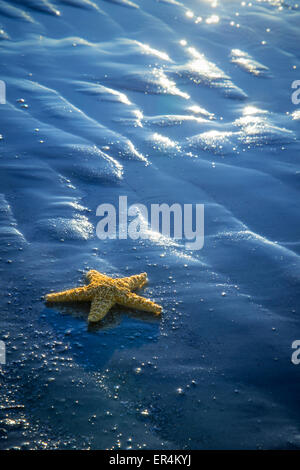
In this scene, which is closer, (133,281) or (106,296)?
(106,296)

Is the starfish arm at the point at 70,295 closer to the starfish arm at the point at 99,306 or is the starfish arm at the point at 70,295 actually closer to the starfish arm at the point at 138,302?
the starfish arm at the point at 99,306

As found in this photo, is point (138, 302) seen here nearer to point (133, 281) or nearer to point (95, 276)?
point (133, 281)

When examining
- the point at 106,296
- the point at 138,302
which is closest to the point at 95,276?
the point at 106,296

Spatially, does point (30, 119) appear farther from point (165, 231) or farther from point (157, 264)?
point (157, 264)

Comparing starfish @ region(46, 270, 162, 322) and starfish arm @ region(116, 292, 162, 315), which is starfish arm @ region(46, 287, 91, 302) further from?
starfish arm @ region(116, 292, 162, 315)

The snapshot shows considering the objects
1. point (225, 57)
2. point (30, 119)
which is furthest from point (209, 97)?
point (30, 119)

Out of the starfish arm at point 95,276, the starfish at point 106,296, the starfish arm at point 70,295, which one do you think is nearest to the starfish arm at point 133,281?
the starfish at point 106,296
